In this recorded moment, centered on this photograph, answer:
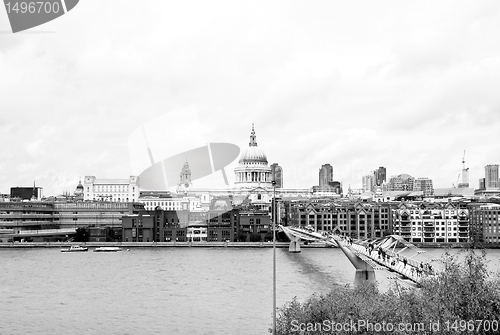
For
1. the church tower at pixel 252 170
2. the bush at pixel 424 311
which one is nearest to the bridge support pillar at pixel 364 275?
the bush at pixel 424 311

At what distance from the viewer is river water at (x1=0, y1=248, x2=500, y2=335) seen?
37.7 ft

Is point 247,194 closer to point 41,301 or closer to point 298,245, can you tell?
point 298,245

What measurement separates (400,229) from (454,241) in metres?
2.68

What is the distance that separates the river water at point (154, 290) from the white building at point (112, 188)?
33.3m

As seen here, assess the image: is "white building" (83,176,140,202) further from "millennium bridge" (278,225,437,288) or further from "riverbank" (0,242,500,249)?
"millennium bridge" (278,225,437,288)

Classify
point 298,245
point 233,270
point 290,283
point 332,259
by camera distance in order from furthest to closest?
point 298,245 < point 332,259 < point 233,270 < point 290,283

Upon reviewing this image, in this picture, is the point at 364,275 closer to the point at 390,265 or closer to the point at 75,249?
the point at 390,265

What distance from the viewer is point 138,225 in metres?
33.8

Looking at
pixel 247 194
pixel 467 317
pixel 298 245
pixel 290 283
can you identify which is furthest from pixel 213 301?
pixel 247 194

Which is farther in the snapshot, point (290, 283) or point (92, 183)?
point (92, 183)

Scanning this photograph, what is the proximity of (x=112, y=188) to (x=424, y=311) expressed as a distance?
2117 inches

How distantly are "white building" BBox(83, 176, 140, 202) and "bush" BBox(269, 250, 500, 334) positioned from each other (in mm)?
51676

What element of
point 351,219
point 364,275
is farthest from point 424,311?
point 351,219

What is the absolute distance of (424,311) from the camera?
7066 millimetres
